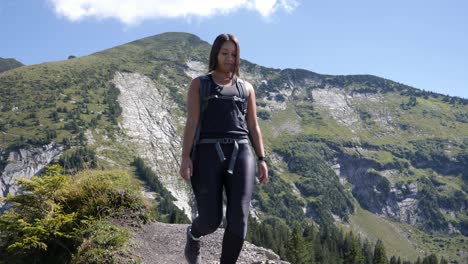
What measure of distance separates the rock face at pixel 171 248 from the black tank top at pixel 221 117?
5711 millimetres

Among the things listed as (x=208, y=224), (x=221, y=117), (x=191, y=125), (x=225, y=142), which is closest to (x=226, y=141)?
(x=225, y=142)

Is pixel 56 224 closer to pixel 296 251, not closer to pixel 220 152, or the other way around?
pixel 220 152

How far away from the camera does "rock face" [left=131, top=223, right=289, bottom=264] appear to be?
440 inches

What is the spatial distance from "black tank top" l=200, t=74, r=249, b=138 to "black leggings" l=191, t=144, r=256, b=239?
169mm

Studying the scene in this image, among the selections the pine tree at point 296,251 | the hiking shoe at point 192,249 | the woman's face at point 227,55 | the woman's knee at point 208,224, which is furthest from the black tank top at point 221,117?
the pine tree at point 296,251

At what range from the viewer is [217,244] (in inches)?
515

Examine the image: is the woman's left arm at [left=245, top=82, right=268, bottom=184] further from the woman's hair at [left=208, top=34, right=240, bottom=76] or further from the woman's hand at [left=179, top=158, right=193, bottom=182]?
the woman's hand at [left=179, top=158, right=193, bottom=182]

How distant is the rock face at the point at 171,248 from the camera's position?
11164 mm

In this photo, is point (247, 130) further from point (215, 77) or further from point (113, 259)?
point (113, 259)

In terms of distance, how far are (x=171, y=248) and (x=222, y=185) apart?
7.20 metres

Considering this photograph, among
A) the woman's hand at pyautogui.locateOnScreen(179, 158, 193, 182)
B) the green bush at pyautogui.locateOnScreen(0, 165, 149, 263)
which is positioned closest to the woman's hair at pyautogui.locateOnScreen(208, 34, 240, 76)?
the woman's hand at pyautogui.locateOnScreen(179, 158, 193, 182)

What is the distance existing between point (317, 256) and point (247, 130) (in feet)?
316

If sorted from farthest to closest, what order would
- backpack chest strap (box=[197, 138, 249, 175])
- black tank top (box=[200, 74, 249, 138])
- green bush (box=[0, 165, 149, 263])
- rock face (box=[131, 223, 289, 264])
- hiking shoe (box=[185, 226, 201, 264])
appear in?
rock face (box=[131, 223, 289, 264]) → green bush (box=[0, 165, 149, 263]) → hiking shoe (box=[185, 226, 201, 264]) → black tank top (box=[200, 74, 249, 138]) → backpack chest strap (box=[197, 138, 249, 175])

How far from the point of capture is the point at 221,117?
5.78 meters
